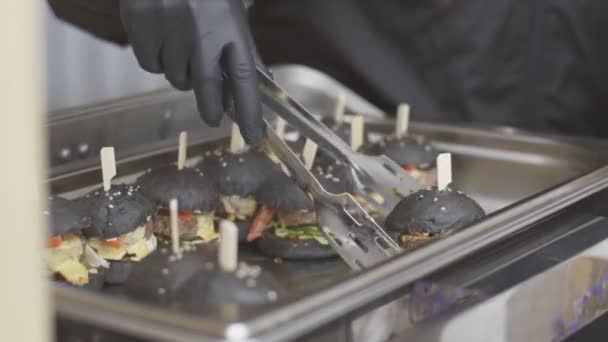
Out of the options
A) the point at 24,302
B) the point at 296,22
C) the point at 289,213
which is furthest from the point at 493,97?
the point at 24,302

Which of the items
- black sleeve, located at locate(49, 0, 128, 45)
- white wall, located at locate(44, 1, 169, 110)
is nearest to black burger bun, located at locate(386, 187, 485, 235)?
black sleeve, located at locate(49, 0, 128, 45)

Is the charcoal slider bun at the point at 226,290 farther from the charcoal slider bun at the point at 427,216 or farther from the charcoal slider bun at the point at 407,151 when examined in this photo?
the charcoal slider bun at the point at 407,151

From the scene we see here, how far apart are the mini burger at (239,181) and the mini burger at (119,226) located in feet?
0.60

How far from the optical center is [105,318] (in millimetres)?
954

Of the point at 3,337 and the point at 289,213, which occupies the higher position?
the point at 3,337

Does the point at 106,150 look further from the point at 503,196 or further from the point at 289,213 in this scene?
the point at 503,196

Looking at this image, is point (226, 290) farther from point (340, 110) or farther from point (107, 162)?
point (340, 110)

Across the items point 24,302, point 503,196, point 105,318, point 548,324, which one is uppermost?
point 24,302

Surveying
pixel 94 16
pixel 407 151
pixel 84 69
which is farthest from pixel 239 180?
pixel 84 69

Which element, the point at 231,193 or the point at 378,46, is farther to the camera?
the point at 378,46

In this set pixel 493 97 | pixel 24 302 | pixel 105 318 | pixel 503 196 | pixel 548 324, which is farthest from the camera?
pixel 493 97

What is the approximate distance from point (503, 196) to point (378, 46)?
622 millimetres

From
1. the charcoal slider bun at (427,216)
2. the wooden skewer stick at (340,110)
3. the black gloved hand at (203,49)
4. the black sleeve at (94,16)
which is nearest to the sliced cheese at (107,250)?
the black gloved hand at (203,49)

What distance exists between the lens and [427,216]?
4.88ft
